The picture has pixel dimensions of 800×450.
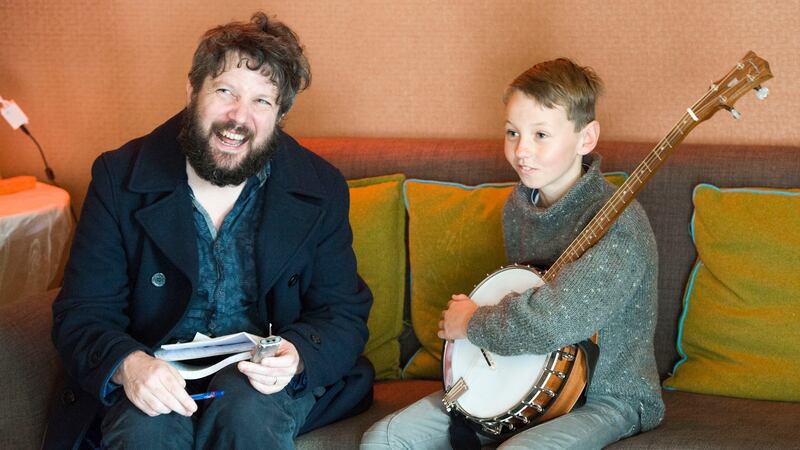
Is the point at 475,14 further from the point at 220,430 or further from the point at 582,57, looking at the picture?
the point at 220,430

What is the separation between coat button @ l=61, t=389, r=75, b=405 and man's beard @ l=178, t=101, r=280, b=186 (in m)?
0.54

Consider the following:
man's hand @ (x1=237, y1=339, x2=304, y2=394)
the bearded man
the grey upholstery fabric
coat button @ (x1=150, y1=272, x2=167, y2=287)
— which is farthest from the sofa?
coat button @ (x1=150, y1=272, x2=167, y2=287)

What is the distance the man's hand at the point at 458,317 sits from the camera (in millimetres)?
2166

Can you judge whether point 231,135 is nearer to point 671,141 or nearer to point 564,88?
point 564,88

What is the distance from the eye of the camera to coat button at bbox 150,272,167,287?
216 centimetres

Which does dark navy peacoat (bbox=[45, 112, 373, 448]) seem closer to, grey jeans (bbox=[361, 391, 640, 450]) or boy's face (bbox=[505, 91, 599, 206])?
grey jeans (bbox=[361, 391, 640, 450])

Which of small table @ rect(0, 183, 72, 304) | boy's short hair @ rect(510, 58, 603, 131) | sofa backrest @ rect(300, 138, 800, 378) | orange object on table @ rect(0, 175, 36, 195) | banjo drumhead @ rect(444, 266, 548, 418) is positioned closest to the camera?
banjo drumhead @ rect(444, 266, 548, 418)

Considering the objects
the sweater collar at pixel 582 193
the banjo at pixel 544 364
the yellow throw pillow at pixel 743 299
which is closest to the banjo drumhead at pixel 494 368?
the banjo at pixel 544 364

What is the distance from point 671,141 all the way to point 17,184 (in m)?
2.08

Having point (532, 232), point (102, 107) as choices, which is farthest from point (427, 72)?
point (102, 107)

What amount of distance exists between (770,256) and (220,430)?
1.27 meters

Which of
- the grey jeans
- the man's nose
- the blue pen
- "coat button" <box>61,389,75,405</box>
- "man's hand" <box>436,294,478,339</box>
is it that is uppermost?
the man's nose

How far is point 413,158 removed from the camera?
2.75 metres

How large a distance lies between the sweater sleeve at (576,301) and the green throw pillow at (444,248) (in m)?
0.45
